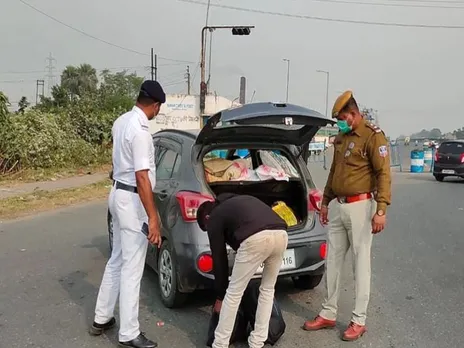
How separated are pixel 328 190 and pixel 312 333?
4.05 feet

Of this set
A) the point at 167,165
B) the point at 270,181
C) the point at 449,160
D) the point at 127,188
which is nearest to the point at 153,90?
the point at 127,188

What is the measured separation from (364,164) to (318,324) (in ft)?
4.64

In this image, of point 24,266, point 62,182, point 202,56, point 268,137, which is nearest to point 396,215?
point 268,137

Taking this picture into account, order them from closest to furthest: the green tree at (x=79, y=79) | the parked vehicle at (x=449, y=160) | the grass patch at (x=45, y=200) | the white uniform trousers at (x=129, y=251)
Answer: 1. the white uniform trousers at (x=129, y=251)
2. the grass patch at (x=45, y=200)
3. the parked vehicle at (x=449, y=160)
4. the green tree at (x=79, y=79)

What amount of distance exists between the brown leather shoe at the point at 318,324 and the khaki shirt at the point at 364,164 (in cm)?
108

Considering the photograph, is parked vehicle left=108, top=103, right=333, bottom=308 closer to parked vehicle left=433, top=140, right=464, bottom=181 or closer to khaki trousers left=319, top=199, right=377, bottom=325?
khaki trousers left=319, top=199, right=377, bottom=325

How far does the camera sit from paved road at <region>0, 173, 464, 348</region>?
4367 millimetres

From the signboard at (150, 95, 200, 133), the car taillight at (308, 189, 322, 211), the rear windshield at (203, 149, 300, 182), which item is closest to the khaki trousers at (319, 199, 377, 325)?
the car taillight at (308, 189, 322, 211)

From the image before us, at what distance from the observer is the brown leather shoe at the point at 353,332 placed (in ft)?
14.1

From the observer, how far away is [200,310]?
502 centimetres

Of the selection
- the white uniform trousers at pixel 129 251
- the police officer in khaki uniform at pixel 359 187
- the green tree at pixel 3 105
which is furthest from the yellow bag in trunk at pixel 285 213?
the green tree at pixel 3 105

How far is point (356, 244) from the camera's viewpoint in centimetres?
434

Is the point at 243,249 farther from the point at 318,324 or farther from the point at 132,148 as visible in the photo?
the point at 318,324

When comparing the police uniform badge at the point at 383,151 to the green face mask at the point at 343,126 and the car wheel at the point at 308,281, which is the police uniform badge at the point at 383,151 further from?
the car wheel at the point at 308,281
